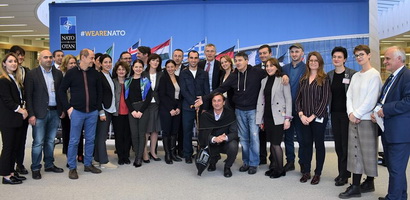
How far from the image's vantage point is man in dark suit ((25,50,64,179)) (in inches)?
158

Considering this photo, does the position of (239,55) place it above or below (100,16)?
below

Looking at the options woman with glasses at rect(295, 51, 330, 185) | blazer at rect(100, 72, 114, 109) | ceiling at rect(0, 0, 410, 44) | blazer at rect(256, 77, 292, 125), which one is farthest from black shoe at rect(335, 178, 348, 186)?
ceiling at rect(0, 0, 410, 44)

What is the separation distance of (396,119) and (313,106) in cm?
94

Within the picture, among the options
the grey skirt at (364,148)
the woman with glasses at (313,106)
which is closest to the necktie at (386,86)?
the grey skirt at (364,148)

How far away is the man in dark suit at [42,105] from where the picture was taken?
401 centimetres

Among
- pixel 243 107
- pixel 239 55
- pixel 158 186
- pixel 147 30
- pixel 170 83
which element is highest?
pixel 147 30

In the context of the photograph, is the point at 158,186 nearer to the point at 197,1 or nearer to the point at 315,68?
the point at 315,68

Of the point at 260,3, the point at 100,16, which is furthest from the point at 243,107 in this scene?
the point at 100,16

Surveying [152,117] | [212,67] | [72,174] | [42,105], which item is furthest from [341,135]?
[42,105]

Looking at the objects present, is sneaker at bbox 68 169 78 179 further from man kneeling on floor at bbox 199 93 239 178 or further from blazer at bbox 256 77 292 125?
blazer at bbox 256 77 292 125

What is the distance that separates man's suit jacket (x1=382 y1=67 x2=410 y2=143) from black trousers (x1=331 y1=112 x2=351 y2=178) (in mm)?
639

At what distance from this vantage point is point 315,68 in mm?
3809

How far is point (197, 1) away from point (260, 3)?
3.48 ft

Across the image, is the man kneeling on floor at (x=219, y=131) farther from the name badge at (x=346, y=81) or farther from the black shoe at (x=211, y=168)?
the name badge at (x=346, y=81)
